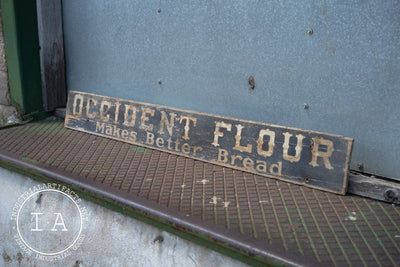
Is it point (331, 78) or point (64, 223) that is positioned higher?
point (331, 78)

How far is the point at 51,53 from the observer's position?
2.94 metres

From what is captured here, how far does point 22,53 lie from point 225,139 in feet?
5.99

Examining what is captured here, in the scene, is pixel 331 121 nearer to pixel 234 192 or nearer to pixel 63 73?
pixel 234 192

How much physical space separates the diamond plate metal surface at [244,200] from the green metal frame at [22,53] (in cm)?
55

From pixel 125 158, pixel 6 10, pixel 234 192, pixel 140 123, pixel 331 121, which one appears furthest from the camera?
pixel 6 10

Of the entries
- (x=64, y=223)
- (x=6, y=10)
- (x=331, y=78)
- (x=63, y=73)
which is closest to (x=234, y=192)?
(x=331, y=78)

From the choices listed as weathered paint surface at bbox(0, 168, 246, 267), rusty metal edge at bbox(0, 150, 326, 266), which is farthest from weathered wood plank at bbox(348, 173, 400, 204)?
weathered paint surface at bbox(0, 168, 246, 267)

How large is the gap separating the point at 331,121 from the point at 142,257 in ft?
4.00

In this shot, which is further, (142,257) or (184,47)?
(184,47)

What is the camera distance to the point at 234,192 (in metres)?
1.82

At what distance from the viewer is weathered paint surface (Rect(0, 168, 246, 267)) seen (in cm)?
156
